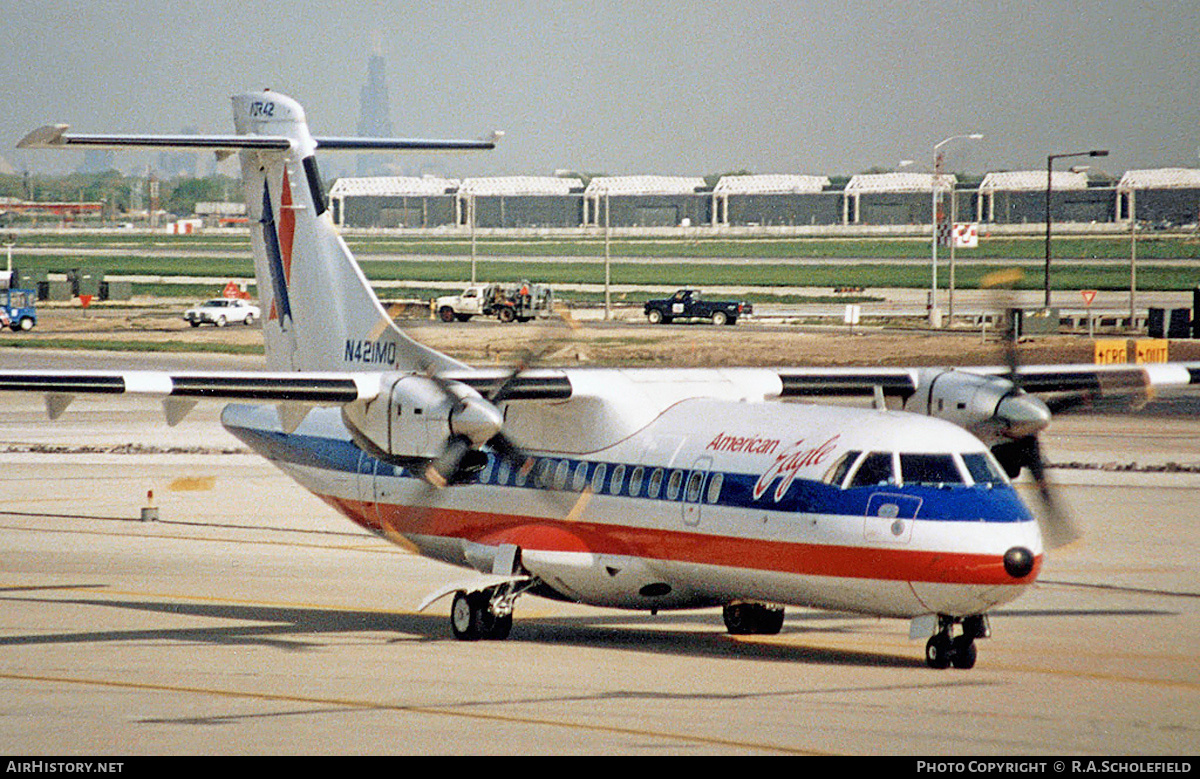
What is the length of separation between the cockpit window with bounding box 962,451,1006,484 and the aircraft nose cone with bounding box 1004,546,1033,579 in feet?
3.27

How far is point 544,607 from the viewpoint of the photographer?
24078mm

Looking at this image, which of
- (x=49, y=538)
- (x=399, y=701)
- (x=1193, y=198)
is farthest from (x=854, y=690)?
(x=1193, y=198)

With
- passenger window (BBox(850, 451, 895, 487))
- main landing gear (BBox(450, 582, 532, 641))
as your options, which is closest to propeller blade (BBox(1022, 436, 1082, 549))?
passenger window (BBox(850, 451, 895, 487))

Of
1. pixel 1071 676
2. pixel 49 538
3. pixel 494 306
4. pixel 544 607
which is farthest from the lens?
pixel 494 306

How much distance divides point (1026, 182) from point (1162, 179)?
1496 cm

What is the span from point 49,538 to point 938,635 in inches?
746

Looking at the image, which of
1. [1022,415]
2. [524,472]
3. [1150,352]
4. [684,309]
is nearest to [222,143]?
[524,472]

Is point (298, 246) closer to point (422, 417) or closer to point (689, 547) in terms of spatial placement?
point (422, 417)

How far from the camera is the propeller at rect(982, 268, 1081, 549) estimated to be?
19.8 metres

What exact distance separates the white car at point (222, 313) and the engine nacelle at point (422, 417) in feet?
220

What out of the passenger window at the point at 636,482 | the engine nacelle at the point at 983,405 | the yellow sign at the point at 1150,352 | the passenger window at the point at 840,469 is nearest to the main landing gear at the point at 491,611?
the passenger window at the point at 636,482

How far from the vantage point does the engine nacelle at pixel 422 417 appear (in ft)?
62.7

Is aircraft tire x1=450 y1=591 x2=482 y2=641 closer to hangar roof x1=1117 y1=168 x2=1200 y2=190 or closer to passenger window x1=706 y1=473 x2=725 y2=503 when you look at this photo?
passenger window x1=706 y1=473 x2=725 y2=503
